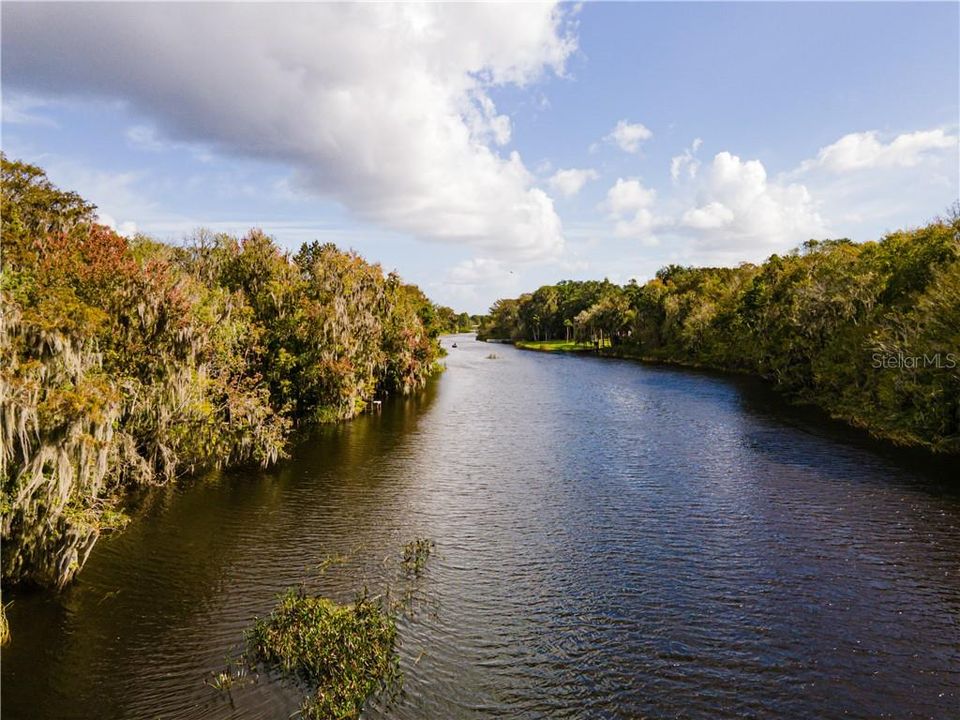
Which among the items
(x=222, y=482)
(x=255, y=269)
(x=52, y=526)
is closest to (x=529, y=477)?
(x=222, y=482)

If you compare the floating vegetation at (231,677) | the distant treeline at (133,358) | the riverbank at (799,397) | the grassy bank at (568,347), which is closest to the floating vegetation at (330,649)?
the floating vegetation at (231,677)

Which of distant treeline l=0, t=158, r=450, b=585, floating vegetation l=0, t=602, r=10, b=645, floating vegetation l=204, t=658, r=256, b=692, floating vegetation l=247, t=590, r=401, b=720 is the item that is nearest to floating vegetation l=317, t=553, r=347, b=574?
floating vegetation l=247, t=590, r=401, b=720

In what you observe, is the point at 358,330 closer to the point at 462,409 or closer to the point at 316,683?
the point at 462,409

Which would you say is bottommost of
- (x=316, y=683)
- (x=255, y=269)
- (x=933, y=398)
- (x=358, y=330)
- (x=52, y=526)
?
(x=316, y=683)

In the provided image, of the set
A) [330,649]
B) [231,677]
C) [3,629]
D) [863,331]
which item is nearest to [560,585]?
[330,649]

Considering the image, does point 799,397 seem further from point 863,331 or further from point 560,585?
point 560,585

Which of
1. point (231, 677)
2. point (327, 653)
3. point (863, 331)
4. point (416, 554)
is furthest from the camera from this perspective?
point (863, 331)
